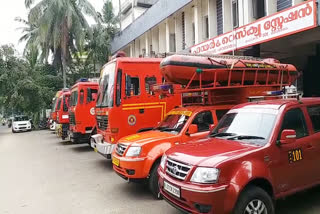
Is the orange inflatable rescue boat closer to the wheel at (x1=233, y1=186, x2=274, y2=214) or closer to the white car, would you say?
the wheel at (x1=233, y1=186, x2=274, y2=214)

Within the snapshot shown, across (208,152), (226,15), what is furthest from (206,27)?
(208,152)

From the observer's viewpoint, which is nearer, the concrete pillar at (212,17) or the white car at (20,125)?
the concrete pillar at (212,17)

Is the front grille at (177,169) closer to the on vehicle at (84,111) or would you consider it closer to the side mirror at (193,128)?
the side mirror at (193,128)

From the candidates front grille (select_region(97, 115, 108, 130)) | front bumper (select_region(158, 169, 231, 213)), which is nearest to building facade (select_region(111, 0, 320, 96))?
front grille (select_region(97, 115, 108, 130))

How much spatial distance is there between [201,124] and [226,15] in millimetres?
9215

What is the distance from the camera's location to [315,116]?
4.68 m

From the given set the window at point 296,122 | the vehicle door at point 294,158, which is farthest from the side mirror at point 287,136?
the window at point 296,122

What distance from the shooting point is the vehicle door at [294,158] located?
3939 mm

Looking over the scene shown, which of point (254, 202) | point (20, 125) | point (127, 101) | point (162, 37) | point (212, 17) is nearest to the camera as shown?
point (254, 202)

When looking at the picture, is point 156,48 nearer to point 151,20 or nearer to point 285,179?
point 151,20

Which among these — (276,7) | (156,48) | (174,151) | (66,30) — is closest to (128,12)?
(66,30)

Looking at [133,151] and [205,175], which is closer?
[205,175]

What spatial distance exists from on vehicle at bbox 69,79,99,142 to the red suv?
296 inches

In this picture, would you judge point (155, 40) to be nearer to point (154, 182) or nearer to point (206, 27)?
point (206, 27)
